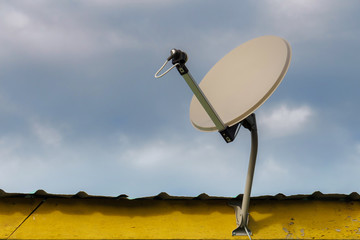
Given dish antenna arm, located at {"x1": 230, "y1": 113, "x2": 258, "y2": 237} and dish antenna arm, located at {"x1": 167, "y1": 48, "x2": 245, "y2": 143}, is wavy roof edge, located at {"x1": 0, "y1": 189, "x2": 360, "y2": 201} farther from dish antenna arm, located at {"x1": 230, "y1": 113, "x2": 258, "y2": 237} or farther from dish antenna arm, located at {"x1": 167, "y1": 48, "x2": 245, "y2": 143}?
dish antenna arm, located at {"x1": 167, "y1": 48, "x2": 245, "y2": 143}

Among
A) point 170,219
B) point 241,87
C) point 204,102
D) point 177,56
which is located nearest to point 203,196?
point 170,219

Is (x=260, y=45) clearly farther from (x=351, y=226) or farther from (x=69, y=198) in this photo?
(x=69, y=198)

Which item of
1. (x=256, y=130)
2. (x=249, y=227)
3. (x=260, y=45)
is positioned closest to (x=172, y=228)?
(x=249, y=227)

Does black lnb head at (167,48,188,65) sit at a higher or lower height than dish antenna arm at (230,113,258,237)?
higher

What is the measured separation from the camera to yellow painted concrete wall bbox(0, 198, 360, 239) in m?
3.64

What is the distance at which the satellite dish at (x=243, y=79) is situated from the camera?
347 centimetres

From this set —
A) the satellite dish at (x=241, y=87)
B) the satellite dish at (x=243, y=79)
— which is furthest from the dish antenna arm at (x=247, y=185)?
the satellite dish at (x=243, y=79)

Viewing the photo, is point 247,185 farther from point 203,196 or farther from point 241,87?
point 241,87

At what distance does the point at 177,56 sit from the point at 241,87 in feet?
3.13

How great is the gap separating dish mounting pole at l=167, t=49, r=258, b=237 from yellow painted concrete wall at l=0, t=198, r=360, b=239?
0.33 feet

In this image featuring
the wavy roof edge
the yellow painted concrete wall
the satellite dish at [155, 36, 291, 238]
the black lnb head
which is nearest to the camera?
the black lnb head

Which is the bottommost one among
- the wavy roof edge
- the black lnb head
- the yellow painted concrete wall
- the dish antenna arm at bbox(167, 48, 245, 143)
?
the yellow painted concrete wall

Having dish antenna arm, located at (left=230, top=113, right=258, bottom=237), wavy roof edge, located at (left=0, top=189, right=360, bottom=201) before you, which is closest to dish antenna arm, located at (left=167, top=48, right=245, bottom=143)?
dish antenna arm, located at (left=230, top=113, right=258, bottom=237)

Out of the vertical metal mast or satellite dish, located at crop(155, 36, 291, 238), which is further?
satellite dish, located at crop(155, 36, 291, 238)
